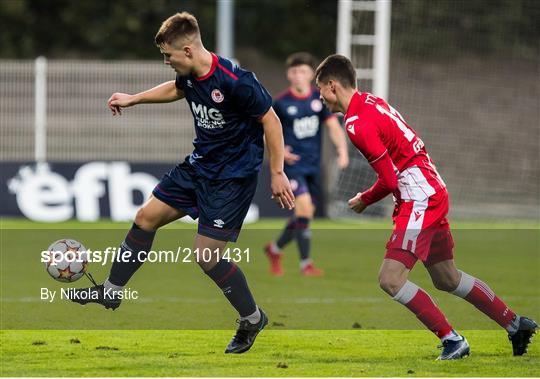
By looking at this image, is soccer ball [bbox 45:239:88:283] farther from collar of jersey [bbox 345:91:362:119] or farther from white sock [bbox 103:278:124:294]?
collar of jersey [bbox 345:91:362:119]

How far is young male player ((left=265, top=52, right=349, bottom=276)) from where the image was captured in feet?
39.8

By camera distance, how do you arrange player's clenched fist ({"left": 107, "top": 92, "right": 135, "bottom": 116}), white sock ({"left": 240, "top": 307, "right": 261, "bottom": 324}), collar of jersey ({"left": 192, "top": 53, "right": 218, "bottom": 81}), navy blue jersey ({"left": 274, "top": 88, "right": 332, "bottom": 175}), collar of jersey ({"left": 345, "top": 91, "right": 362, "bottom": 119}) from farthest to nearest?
navy blue jersey ({"left": 274, "top": 88, "right": 332, "bottom": 175}) → player's clenched fist ({"left": 107, "top": 92, "right": 135, "bottom": 116}) → white sock ({"left": 240, "top": 307, "right": 261, "bottom": 324}) → collar of jersey ({"left": 192, "top": 53, "right": 218, "bottom": 81}) → collar of jersey ({"left": 345, "top": 91, "right": 362, "bottom": 119})

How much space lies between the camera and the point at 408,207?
23.2 feet

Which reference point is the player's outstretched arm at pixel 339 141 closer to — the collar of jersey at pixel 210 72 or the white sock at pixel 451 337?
the collar of jersey at pixel 210 72

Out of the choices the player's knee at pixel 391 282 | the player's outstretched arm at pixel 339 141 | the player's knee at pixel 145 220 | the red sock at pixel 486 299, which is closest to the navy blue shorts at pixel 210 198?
the player's knee at pixel 145 220

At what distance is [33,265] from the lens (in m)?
12.6

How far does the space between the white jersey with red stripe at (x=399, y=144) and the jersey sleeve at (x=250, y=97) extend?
51 centimetres

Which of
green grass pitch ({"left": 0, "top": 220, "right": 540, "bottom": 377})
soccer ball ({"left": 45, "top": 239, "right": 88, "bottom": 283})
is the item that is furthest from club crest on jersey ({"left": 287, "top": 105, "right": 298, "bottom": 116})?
soccer ball ({"left": 45, "top": 239, "right": 88, "bottom": 283})

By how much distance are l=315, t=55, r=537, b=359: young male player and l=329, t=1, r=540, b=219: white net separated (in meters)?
11.1

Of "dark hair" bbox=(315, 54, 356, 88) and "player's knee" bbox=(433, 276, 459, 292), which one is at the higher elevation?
"dark hair" bbox=(315, 54, 356, 88)

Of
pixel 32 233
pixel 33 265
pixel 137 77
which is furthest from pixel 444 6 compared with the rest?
pixel 33 265

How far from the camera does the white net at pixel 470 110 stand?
19.8m

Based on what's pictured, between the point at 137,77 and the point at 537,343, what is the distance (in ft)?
41.3

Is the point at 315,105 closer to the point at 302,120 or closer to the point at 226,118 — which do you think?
the point at 302,120
